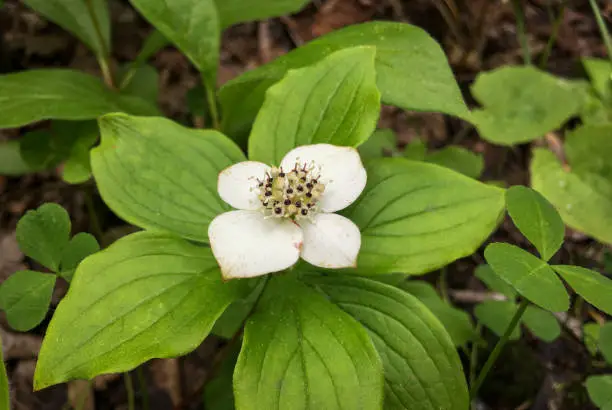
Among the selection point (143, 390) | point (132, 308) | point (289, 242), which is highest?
point (289, 242)

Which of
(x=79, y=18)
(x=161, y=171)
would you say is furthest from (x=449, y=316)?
(x=79, y=18)

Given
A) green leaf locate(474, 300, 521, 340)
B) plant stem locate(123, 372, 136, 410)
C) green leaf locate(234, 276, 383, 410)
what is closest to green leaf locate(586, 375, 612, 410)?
green leaf locate(474, 300, 521, 340)

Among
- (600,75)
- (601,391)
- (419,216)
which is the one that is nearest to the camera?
(419,216)

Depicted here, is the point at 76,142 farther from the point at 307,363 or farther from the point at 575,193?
the point at 575,193

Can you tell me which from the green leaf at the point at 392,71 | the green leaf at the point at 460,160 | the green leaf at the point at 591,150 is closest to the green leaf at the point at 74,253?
the green leaf at the point at 392,71

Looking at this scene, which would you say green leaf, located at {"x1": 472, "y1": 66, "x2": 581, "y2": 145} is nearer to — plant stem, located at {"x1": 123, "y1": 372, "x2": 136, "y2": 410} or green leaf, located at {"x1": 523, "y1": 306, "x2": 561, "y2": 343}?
green leaf, located at {"x1": 523, "y1": 306, "x2": 561, "y2": 343}

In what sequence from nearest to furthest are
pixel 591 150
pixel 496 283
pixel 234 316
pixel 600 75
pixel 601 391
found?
1. pixel 601 391
2. pixel 234 316
3. pixel 496 283
4. pixel 591 150
5. pixel 600 75
